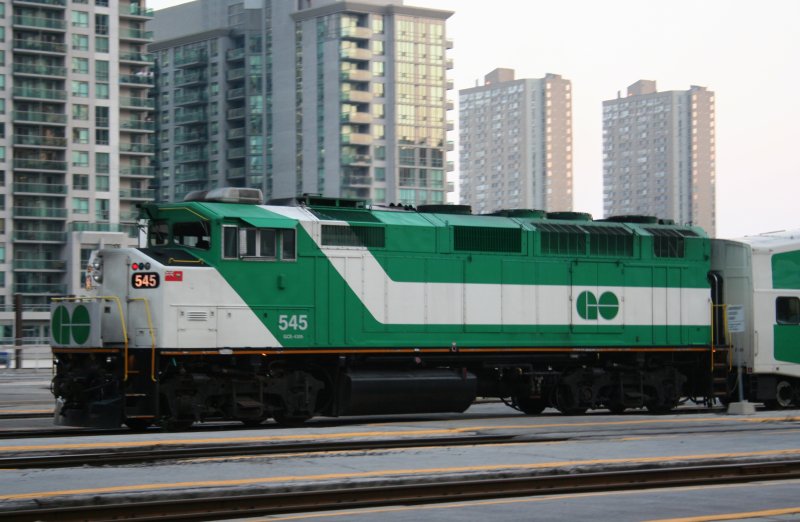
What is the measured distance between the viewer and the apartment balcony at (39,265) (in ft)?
341

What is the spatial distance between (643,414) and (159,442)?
13.5 meters

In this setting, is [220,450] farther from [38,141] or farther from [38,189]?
[38,141]

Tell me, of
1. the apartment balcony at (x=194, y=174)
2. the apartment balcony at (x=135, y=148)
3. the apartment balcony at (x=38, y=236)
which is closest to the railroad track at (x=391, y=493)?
the apartment balcony at (x=38, y=236)

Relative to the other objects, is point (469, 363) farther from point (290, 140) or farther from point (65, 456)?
point (290, 140)

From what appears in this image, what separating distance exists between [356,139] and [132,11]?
32.3 m

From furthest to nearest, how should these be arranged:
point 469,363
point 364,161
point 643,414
→ point 364,161 → point 643,414 → point 469,363

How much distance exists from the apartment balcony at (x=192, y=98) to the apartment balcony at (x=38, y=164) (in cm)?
4096

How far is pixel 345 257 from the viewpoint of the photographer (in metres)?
23.7

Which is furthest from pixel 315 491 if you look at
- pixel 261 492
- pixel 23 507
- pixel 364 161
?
pixel 364 161

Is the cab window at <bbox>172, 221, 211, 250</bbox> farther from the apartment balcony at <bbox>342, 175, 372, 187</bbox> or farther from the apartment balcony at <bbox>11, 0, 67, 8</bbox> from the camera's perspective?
the apartment balcony at <bbox>342, 175, 372, 187</bbox>

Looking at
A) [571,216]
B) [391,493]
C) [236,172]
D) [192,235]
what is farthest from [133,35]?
[391,493]

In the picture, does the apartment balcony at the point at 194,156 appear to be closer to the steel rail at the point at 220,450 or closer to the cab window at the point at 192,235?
the cab window at the point at 192,235

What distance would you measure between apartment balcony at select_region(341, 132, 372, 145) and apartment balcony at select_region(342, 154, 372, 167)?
4.84 ft

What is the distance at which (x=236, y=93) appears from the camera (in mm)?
144000
